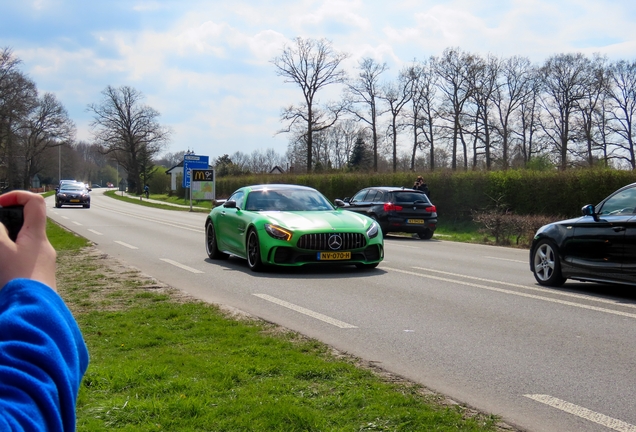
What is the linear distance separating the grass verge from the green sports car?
4170 millimetres

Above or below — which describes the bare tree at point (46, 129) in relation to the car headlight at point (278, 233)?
above

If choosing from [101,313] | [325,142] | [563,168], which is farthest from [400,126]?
[101,313]

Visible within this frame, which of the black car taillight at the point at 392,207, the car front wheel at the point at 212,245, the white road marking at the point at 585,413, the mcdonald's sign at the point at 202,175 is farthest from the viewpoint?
the mcdonald's sign at the point at 202,175

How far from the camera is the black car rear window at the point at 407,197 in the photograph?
2225 cm

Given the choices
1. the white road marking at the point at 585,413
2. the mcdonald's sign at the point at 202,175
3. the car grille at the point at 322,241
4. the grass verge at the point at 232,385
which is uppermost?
the mcdonald's sign at the point at 202,175

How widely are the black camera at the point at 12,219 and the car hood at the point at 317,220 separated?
34.4ft

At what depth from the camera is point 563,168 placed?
26.8 m

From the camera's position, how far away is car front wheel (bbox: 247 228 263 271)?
12049mm

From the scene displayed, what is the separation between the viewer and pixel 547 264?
10.8m

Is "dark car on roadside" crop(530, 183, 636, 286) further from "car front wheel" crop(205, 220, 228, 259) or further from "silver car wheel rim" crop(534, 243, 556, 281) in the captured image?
"car front wheel" crop(205, 220, 228, 259)

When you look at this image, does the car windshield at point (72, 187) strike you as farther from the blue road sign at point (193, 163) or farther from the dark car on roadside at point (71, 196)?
the blue road sign at point (193, 163)

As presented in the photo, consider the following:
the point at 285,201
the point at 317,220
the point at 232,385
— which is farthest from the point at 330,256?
the point at 232,385

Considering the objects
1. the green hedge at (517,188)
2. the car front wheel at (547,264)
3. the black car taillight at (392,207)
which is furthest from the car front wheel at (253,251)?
the green hedge at (517,188)

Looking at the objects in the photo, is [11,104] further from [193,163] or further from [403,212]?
[403,212]
